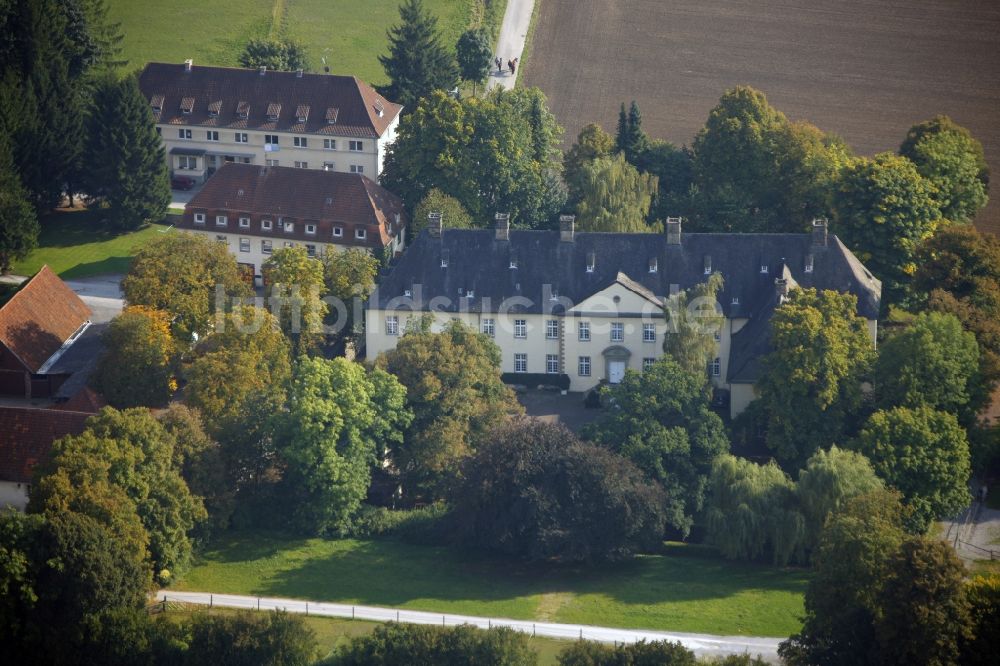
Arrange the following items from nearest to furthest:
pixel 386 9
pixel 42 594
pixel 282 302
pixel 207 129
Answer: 1. pixel 42 594
2. pixel 282 302
3. pixel 207 129
4. pixel 386 9

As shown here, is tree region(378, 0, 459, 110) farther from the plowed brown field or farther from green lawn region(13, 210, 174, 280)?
green lawn region(13, 210, 174, 280)

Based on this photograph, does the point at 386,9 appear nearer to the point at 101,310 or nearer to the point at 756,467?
the point at 101,310

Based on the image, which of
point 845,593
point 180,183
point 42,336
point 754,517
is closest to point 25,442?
point 42,336

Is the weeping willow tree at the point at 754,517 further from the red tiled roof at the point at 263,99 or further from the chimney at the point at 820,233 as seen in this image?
the red tiled roof at the point at 263,99

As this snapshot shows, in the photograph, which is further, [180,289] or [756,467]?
[180,289]

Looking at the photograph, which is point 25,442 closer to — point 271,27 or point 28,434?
point 28,434

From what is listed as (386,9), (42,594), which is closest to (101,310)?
(42,594)

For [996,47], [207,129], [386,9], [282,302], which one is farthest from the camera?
[386,9]

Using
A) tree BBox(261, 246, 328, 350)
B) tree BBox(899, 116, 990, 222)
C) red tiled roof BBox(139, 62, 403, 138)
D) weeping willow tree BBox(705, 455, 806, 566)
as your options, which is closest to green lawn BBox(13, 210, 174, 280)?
red tiled roof BBox(139, 62, 403, 138)
